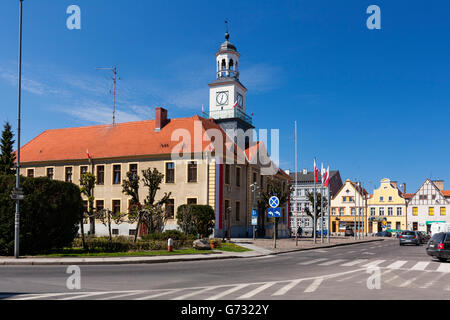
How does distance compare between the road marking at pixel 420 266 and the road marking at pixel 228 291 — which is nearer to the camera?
the road marking at pixel 228 291

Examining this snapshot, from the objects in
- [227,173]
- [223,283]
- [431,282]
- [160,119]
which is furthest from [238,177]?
[223,283]

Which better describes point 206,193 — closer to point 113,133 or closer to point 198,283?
point 113,133

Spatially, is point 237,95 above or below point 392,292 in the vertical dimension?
above

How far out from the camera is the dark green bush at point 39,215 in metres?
22.2

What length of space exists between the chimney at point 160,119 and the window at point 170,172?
5252 millimetres

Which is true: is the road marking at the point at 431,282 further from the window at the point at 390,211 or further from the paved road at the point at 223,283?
the window at the point at 390,211

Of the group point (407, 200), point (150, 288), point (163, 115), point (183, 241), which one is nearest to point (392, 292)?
point (150, 288)

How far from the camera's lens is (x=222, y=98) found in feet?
169

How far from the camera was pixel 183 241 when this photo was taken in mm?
28375

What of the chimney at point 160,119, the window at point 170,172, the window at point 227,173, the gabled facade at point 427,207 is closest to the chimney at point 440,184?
the gabled facade at point 427,207

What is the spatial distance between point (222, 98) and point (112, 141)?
13118mm

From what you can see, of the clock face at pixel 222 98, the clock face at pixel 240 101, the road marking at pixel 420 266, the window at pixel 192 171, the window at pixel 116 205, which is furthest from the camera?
the clock face at pixel 240 101

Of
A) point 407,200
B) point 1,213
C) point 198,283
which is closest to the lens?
point 198,283
